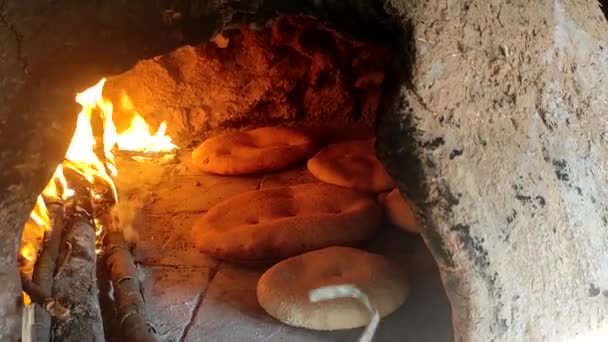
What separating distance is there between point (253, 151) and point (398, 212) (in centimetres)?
62

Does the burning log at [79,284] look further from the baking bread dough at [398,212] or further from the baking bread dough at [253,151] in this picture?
the baking bread dough at [398,212]

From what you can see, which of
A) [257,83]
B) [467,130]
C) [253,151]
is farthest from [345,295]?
[257,83]

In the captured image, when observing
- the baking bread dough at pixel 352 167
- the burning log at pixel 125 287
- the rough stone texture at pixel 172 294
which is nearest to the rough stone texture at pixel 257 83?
the baking bread dough at pixel 352 167

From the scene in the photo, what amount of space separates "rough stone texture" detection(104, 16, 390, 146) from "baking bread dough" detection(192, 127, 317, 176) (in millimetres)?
141

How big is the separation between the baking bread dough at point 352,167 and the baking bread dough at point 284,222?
51 millimetres

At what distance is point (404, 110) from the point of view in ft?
4.53

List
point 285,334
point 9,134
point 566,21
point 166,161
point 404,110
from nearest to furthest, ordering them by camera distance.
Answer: point 9,134 → point 404,110 → point 566,21 → point 285,334 → point 166,161

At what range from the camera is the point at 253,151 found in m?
2.51

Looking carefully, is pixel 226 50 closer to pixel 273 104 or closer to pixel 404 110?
pixel 273 104

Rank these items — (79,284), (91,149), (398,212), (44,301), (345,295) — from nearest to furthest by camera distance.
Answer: (44,301)
(79,284)
(345,295)
(398,212)
(91,149)

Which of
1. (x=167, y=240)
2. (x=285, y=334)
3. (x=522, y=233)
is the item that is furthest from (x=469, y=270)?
(x=167, y=240)

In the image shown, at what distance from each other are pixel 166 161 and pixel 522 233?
1507 mm

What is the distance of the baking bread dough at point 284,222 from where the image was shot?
6.45 ft

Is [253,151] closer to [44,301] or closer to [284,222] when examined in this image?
[284,222]
